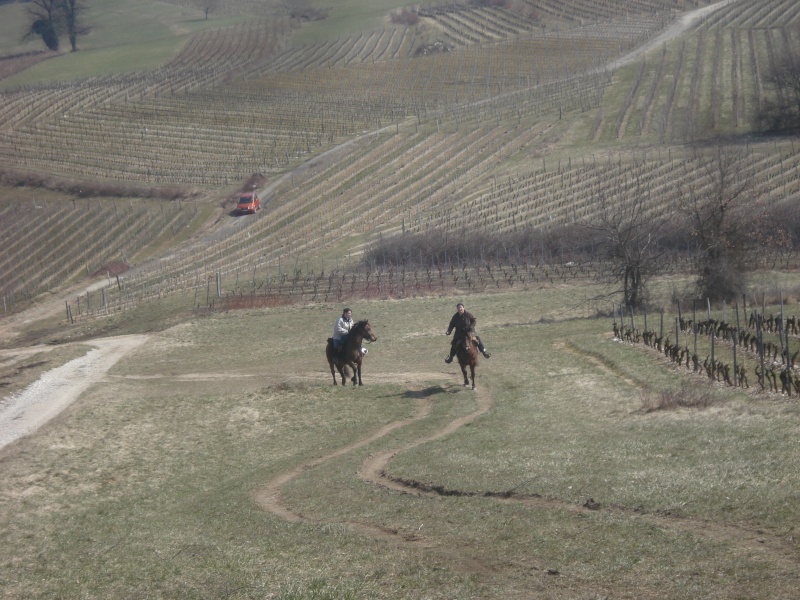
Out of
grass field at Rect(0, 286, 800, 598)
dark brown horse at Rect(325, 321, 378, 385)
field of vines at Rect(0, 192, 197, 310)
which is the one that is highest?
field of vines at Rect(0, 192, 197, 310)

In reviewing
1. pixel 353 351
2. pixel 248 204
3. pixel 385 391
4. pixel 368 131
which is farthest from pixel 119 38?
pixel 385 391

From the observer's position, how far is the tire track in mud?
13953 mm

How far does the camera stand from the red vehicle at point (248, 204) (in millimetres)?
91500

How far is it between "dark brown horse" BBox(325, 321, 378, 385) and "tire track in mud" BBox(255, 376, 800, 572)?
195 inches

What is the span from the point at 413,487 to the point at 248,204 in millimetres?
73882

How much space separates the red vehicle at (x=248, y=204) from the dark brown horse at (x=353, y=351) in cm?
6011

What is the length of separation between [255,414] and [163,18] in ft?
506

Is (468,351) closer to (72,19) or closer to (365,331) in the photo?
(365,331)

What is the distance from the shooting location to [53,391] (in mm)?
35031

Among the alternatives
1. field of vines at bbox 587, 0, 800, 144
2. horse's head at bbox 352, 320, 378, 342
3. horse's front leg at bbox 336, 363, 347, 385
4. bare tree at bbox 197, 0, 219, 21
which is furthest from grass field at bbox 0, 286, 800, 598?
bare tree at bbox 197, 0, 219, 21

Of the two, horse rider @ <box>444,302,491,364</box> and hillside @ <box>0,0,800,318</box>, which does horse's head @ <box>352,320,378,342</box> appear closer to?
horse rider @ <box>444,302,491,364</box>

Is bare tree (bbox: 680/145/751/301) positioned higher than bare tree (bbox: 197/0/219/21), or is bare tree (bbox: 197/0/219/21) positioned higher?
bare tree (bbox: 197/0/219/21)

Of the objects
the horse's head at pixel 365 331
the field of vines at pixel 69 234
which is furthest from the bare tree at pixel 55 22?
the horse's head at pixel 365 331

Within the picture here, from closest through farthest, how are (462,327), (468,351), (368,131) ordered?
(468,351) → (462,327) → (368,131)
